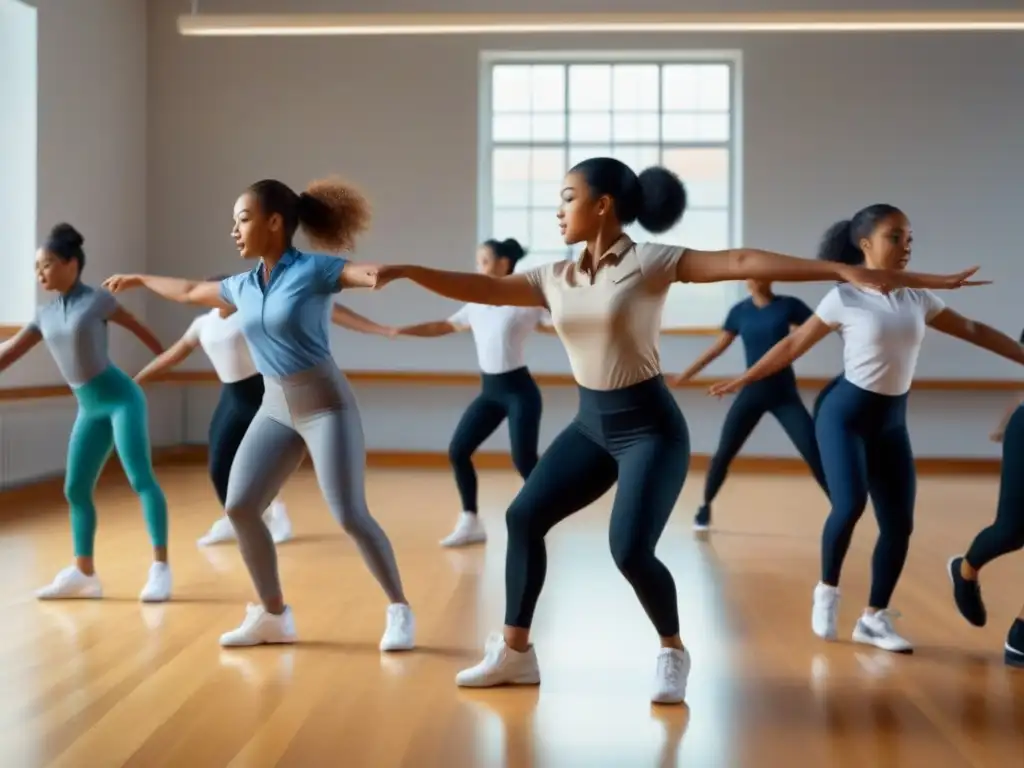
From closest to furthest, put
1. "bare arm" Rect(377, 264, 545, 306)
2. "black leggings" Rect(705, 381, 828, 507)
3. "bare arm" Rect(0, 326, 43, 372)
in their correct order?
"bare arm" Rect(377, 264, 545, 306) → "bare arm" Rect(0, 326, 43, 372) → "black leggings" Rect(705, 381, 828, 507)

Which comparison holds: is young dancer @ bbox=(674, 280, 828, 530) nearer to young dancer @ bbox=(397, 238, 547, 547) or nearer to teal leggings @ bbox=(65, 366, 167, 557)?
young dancer @ bbox=(397, 238, 547, 547)

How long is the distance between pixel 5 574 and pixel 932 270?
22.9 feet

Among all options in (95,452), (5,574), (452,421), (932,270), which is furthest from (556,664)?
(932,270)

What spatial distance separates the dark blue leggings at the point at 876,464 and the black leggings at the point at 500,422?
203 cm

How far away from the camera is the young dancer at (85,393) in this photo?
4.12m

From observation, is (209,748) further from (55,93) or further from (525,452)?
(55,93)

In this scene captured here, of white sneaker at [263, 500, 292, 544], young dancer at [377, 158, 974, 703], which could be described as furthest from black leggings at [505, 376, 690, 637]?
white sneaker at [263, 500, 292, 544]

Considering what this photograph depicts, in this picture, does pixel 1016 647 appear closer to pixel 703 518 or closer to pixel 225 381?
pixel 703 518

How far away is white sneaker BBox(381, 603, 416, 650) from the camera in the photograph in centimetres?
346

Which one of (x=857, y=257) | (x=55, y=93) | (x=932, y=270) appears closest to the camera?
(x=857, y=257)

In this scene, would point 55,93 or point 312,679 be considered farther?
point 55,93

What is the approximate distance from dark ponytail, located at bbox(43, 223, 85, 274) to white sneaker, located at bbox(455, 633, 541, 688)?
2.17 metres

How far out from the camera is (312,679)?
314 cm

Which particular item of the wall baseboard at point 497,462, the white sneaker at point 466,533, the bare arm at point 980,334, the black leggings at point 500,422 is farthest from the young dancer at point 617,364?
the wall baseboard at point 497,462
